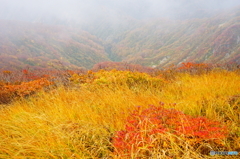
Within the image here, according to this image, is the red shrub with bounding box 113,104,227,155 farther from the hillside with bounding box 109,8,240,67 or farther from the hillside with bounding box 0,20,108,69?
the hillside with bounding box 0,20,108,69

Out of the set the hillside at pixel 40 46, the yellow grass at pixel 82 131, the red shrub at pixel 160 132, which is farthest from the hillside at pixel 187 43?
the red shrub at pixel 160 132

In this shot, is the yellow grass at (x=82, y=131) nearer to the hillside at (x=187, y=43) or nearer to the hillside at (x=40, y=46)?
the hillside at (x=187, y=43)

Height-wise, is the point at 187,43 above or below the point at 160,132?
above

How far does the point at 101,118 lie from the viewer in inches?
98.0

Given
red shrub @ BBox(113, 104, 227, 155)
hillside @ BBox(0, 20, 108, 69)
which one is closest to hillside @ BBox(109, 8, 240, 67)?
hillside @ BBox(0, 20, 108, 69)

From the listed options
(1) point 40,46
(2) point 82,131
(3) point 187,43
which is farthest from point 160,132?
(3) point 187,43

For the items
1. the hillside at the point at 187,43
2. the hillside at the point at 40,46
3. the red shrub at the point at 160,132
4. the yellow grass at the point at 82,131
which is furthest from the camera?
the hillside at the point at 187,43

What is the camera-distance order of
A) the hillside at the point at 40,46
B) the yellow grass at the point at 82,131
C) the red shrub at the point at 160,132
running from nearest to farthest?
the red shrub at the point at 160,132 < the yellow grass at the point at 82,131 < the hillside at the point at 40,46

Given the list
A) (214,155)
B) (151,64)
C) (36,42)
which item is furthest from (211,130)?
(151,64)

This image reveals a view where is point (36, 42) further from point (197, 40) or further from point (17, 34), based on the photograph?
point (197, 40)

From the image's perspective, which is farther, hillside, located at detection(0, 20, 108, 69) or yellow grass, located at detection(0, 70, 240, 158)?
hillside, located at detection(0, 20, 108, 69)

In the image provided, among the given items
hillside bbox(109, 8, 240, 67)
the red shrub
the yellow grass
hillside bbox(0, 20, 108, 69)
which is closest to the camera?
the red shrub

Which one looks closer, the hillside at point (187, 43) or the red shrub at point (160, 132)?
the red shrub at point (160, 132)

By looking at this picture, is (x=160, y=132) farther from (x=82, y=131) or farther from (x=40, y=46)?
(x=40, y=46)
